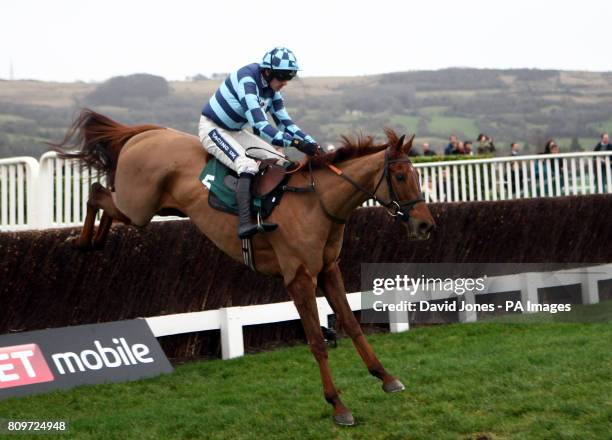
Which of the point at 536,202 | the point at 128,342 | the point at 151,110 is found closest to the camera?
the point at 128,342

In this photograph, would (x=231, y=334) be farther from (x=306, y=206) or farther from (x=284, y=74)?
(x=284, y=74)

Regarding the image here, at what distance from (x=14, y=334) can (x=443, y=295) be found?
4.31 meters

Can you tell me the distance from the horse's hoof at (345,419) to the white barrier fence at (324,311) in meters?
2.71

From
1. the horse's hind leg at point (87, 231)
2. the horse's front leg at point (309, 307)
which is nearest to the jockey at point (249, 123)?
the horse's front leg at point (309, 307)

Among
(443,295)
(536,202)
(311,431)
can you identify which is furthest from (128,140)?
(536,202)

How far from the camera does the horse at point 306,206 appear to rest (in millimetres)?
5418

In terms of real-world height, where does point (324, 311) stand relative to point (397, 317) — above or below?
above

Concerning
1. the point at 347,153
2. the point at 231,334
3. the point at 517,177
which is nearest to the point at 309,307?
the point at 347,153

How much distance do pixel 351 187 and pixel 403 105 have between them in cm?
4694

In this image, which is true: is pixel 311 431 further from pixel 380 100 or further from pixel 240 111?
pixel 380 100

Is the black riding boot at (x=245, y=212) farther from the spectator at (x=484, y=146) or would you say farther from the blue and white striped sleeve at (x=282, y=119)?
the spectator at (x=484, y=146)

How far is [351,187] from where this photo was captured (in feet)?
18.6

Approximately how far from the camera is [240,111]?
614cm

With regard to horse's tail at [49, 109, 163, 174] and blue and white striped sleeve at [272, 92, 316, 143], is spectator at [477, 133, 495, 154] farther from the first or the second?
blue and white striped sleeve at [272, 92, 316, 143]
